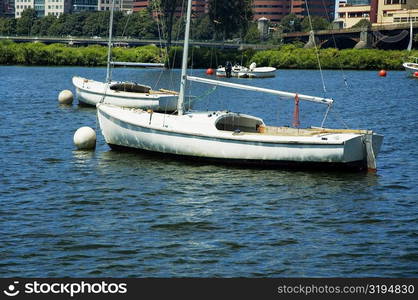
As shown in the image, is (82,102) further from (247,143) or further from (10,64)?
(10,64)

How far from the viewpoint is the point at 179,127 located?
40969mm

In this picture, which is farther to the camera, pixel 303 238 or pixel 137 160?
pixel 137 160

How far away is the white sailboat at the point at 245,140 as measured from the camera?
38719 mm

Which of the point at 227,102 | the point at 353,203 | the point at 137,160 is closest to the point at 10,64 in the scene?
the point at 227,102

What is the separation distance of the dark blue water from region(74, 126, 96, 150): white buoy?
1.91 ft

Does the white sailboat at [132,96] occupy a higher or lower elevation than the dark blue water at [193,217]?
higher

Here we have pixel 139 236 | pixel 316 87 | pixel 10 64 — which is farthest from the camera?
pixel 10 64

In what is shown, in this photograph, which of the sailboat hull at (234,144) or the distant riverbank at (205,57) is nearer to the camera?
the sailboat hull at (234,144)

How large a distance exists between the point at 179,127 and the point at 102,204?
8644 mm

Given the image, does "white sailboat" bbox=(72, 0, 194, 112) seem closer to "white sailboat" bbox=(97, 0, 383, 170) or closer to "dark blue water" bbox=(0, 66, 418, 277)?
"dark blue water" bbox=(0, 66, 418, 277)

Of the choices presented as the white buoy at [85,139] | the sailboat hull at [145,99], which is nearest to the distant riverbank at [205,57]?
the sailboat hull at [145,99]

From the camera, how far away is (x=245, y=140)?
3938 cm

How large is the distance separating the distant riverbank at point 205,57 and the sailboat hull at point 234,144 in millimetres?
120068

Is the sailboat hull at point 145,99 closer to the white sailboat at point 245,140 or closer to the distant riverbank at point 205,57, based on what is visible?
the white sailboat at point 245,140
